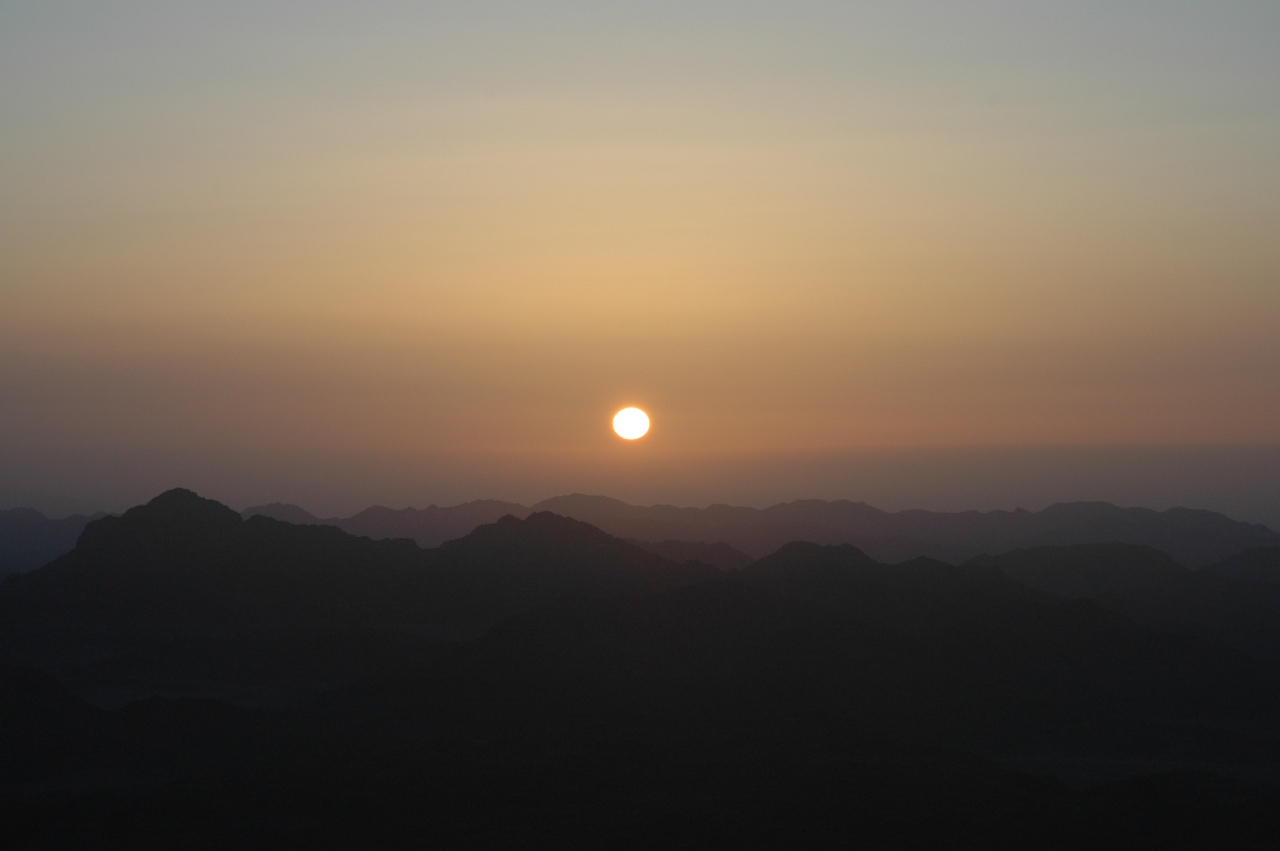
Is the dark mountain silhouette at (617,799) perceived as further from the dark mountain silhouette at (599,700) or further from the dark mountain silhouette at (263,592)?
the dark mountain silhouette at (263,592)

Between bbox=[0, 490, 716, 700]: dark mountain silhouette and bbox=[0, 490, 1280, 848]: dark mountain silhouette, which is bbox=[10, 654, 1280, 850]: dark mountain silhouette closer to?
bbox=[0, 490, 1280, 848]: dark mountain silhouette

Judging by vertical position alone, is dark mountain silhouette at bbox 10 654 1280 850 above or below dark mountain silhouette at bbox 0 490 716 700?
below

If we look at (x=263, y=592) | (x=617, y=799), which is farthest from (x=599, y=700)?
(x=263, y=592)

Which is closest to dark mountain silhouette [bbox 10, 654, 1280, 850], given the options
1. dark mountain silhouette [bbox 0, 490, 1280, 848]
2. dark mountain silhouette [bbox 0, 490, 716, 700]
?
dark mountain silhouette [bbox 0, 490, 1280, 848]

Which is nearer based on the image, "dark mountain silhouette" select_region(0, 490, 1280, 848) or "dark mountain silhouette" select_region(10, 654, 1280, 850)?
"dark mountain silhouette" select_region(10, 654, 1280, 850)

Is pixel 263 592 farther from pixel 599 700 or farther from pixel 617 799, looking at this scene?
pixel 617 799

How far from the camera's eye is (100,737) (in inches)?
3679

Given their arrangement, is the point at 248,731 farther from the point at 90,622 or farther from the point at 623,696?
the point at 90,622

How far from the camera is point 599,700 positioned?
10450cm

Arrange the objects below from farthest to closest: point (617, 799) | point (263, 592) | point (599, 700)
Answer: point (263, 592) → point (599, 700) → point (617, 799)

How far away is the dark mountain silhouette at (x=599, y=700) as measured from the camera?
68688 mm

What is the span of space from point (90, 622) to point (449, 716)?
85791mm

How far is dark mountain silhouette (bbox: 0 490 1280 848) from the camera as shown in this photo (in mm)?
68688

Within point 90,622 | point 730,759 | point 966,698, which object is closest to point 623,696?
point 730,759
